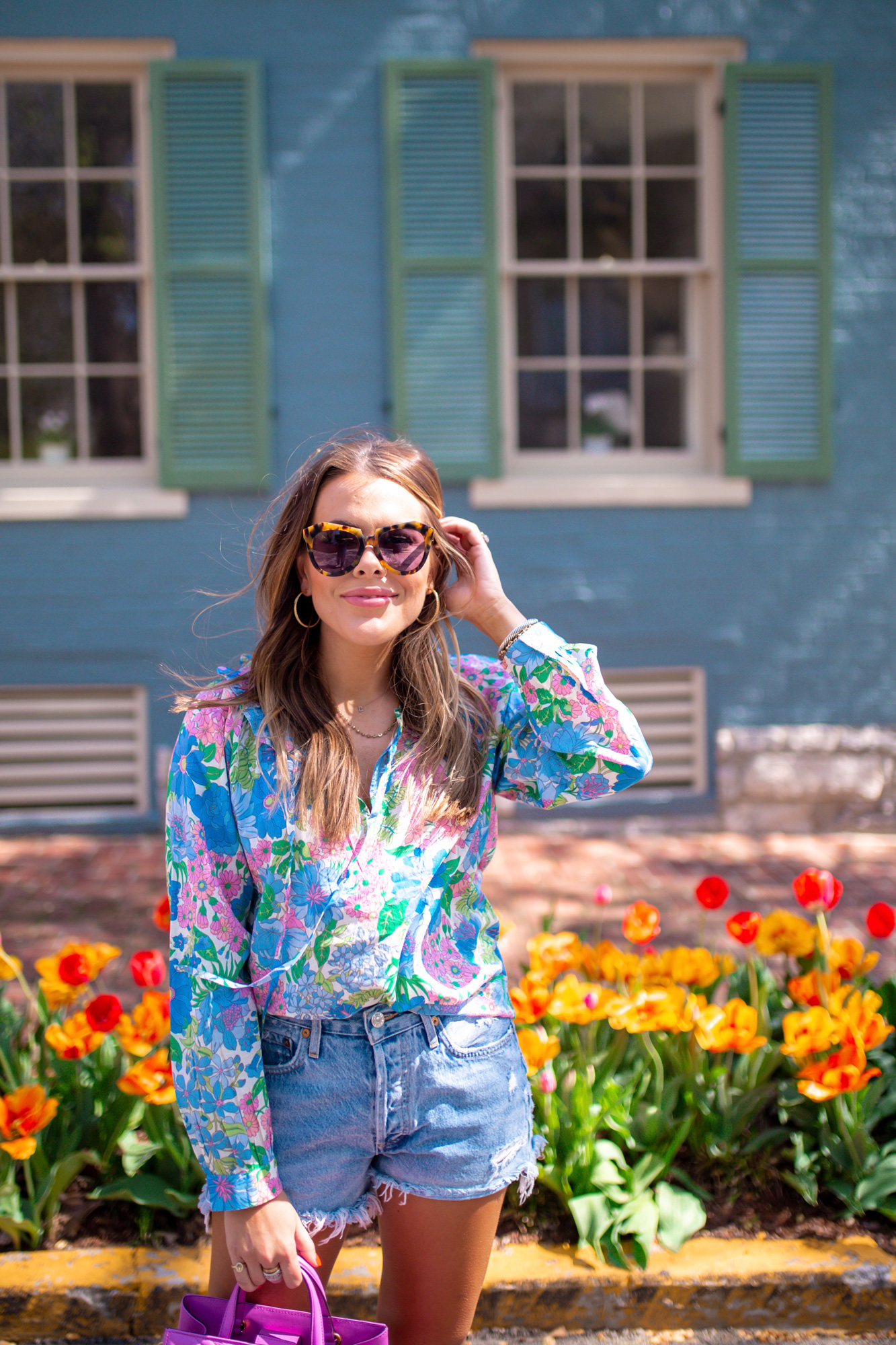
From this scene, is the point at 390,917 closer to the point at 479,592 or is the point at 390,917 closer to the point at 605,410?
the point at 479,592

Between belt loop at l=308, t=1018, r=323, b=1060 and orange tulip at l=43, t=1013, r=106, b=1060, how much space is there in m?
0.87

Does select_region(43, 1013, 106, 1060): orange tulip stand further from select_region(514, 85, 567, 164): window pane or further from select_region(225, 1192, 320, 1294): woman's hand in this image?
select_region(514, 85, 567, 164): window pane

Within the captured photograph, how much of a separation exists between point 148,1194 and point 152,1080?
0.80 feet

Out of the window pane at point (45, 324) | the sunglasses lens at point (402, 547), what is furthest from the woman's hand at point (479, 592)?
the window pane at point (45, 324)

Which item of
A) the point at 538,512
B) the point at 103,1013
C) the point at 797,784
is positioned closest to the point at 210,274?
the point at 538,512

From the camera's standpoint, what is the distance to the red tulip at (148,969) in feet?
7.30

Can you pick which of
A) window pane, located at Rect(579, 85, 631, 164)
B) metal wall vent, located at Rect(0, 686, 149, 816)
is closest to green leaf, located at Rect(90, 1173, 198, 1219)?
metal wall vent, located at Rect(0, 686, 149, 816)

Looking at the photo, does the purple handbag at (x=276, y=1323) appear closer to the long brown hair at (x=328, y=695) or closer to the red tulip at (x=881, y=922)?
the long brown hair at (x=328, y=695)

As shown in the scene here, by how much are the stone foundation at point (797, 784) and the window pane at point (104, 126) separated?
4.46 meters

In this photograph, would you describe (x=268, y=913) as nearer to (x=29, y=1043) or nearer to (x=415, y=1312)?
(x=415, y=1312)

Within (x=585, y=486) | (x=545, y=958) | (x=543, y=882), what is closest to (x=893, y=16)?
(x=585, y=486)

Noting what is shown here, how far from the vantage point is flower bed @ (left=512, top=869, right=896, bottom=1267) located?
217cm

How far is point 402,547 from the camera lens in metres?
1.59

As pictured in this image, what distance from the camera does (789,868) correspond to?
5195 millimetres
